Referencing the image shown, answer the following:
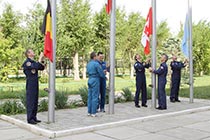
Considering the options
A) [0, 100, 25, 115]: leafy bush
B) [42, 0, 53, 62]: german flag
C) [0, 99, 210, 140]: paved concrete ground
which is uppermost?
[42, 0, 53, 62]: german flag

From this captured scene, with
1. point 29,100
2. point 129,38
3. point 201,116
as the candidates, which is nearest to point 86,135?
point 29,100

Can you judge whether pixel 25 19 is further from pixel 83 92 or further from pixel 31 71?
pixel 31 71

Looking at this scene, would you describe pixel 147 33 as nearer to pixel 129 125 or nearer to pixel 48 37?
pixel 129 125

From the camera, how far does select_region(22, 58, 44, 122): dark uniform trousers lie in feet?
24.3

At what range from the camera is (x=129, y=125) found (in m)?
7.95

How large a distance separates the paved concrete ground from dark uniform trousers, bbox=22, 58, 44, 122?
1.29 feet

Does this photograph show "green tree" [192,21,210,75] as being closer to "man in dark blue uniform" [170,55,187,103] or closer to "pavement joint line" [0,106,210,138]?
"man in dark blue uniform" [170,55,187,103]

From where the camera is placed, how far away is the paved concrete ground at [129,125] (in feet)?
22.4

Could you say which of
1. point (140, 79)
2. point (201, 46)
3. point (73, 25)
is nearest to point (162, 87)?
point (140, 79)

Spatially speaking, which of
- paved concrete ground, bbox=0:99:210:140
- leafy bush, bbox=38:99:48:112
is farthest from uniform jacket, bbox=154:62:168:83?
leafy bush, bbox=38:99:48:112

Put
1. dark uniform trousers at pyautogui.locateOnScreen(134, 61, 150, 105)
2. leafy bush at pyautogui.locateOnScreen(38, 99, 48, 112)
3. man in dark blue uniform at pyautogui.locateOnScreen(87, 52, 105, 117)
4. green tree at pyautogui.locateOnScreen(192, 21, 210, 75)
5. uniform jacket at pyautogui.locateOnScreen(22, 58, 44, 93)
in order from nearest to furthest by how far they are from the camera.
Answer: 1. uniform jacket at pyautogui.locateOnScreen(22, 58, 44, 93)
2. man in dark blue uniform at pyautogui.locateOnScreen(87, 52, 105, 117)
3. leafy bush at pyautogui.locateOnScreen(38, 99, 48, 112)
4. dark uniform trousers at pyautogui.locateOnScreen(134, 61, 150, 105)
5. green tree at pyautogui.locateOnScreen(192, 21, 210, 75)

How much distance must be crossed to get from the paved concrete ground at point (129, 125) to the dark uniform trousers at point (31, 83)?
0.39 m

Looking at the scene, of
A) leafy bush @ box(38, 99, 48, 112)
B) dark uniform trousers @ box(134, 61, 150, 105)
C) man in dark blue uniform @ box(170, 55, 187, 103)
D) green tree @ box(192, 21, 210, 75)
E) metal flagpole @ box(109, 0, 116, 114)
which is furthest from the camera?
green tree @ box(192, 21, 210, 75)

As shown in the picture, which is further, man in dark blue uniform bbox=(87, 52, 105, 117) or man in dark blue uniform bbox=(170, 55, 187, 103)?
man in dark blue uniform bbox=(170, 55, 187, 103)
